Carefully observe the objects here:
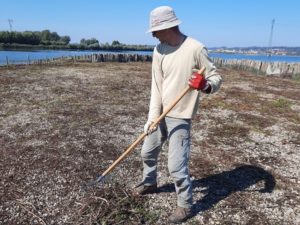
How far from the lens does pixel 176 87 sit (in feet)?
12.5

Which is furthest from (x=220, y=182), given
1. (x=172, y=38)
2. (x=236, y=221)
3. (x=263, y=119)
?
(x=263, y=119)

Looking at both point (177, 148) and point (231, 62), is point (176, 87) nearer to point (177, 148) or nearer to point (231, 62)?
point (177, 148)

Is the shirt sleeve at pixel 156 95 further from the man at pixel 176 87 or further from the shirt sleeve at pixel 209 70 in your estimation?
the shirt sleeve at pixel 209 70

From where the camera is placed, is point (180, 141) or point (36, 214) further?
point (36, 214)

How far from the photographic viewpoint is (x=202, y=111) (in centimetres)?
1045

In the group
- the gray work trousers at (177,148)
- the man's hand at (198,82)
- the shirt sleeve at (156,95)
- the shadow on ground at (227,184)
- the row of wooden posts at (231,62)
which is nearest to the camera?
the man's hand at (198,82)

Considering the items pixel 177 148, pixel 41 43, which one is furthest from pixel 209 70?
pixel 41 43

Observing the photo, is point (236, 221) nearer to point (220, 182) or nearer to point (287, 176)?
point (220, 182)

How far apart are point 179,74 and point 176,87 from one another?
18 centimetres

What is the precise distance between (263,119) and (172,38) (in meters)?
7.10

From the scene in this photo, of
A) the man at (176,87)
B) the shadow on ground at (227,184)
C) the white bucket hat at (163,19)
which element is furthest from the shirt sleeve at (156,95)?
the shadow on ground at (227,184)

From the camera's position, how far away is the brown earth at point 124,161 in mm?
4316

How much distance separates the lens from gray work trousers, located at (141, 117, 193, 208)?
3820 mm

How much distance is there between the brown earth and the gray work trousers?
55 centimetres
